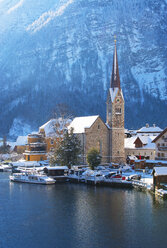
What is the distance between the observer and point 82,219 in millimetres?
41969

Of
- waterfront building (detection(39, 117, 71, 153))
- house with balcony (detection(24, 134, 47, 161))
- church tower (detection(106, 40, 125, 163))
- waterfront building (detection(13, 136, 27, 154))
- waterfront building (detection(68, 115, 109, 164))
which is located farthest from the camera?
waterfront building (detection(13, 136, 27, 154))

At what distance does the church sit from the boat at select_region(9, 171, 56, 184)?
18604 millimetres

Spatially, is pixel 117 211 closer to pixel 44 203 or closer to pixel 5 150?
pixel 44 203

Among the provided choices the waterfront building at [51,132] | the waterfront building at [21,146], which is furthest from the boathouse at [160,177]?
the waterfront building at [21,146]

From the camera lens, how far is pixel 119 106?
94375mm

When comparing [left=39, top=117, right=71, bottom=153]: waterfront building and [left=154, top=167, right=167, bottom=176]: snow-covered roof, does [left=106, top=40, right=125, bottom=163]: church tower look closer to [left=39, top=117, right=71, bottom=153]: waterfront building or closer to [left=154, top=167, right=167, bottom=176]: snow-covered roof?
[left=39, top=117, right=71, bottom=153]: waterfront building

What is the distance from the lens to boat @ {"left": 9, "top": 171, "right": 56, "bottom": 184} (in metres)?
69.8

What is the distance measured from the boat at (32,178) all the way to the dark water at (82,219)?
29.9 ft

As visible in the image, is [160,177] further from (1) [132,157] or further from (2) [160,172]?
(1) [132,157]

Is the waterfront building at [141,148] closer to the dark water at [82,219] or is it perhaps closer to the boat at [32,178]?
the boat at [32,178]

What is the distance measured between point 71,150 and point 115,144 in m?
17.4

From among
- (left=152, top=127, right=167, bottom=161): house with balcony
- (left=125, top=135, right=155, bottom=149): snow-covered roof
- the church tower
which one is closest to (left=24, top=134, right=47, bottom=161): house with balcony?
the church tower

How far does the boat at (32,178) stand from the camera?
229 ft

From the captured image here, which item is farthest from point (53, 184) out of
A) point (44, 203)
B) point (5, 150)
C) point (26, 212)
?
point (5, 150)
